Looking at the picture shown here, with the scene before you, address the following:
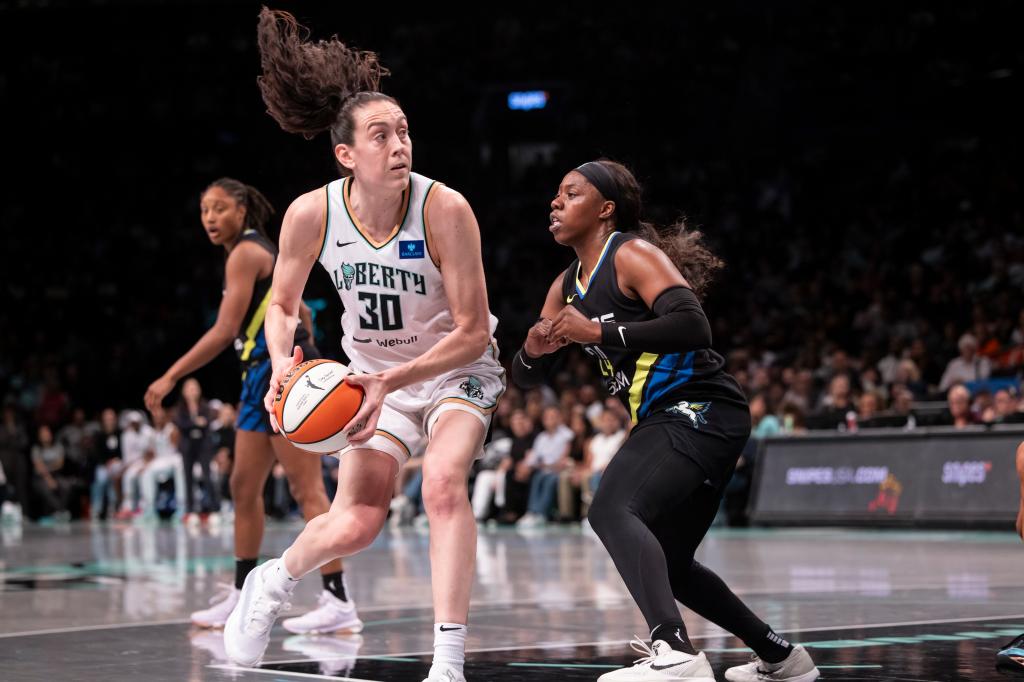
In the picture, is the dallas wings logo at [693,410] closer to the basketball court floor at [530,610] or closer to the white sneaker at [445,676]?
the basketball court floor at [530,610]

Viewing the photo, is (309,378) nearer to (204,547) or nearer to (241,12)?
(204,547)

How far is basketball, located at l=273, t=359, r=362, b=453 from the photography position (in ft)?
14.8

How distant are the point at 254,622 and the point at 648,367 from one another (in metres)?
1.67

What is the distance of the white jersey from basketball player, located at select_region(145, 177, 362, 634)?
1.85 m

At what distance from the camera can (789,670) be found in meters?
4.91

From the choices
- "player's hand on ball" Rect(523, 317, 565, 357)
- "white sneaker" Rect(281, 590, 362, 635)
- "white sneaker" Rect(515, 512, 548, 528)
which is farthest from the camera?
"white sneaker" Rect(515, 512, 548, 528)

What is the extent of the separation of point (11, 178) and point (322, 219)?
2556 centimetres

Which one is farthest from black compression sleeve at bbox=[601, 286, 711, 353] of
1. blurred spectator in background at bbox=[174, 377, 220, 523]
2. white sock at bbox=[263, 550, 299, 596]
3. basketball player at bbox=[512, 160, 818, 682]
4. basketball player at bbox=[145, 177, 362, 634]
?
blurred spectator in background at bbox=[174, 377, 220, 523]

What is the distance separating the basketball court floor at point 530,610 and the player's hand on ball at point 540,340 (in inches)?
48.1

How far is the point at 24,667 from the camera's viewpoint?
216 inches

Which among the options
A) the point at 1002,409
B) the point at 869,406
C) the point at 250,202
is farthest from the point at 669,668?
the point at 869,406

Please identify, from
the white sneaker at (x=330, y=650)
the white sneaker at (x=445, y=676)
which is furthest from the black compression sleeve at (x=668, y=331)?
the white sneaker at (x=330, y=650)

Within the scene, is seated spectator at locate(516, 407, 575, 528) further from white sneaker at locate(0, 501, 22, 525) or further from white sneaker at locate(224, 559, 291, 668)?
white sneaker at locate(224, 559, 291, 668)

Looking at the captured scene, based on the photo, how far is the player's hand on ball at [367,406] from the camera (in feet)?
14.9
